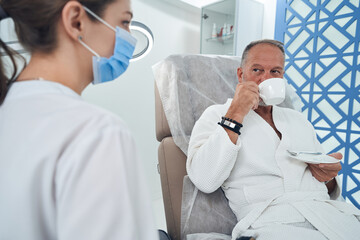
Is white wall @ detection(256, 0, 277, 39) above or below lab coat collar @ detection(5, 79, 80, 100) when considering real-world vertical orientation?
above

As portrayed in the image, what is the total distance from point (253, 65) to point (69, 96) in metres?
0.93

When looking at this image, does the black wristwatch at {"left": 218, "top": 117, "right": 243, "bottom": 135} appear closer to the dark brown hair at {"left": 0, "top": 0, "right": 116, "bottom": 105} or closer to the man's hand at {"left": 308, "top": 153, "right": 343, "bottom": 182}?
the man's hand at {"left": 308, "top": 153, "right": 343, "bottom": 182}

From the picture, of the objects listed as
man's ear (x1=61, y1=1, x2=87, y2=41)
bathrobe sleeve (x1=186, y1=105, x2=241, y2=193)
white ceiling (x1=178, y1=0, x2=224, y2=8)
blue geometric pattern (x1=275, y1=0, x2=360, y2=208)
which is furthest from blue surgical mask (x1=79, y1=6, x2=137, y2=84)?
white ceiling (x1=178, y1=0, x2=224, y2=8)

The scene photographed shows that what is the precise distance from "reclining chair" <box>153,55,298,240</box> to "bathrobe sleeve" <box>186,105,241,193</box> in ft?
0.30

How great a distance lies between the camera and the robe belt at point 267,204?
0.88 m

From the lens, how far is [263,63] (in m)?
1.14

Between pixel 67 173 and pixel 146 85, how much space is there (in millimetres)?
1948

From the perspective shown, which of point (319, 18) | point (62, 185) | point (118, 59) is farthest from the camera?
point (319, 18)

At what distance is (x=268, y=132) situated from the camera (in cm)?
108

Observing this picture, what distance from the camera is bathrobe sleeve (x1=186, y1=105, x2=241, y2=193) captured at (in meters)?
0.92

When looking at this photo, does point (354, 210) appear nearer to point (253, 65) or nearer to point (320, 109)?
point (253, 65)

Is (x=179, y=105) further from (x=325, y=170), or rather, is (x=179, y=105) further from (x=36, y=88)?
(x=36, y=88)

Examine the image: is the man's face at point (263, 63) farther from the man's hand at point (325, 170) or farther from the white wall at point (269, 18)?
the white wall at point (269, 18)

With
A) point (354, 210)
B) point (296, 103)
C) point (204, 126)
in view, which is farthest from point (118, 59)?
point (296, 103)
